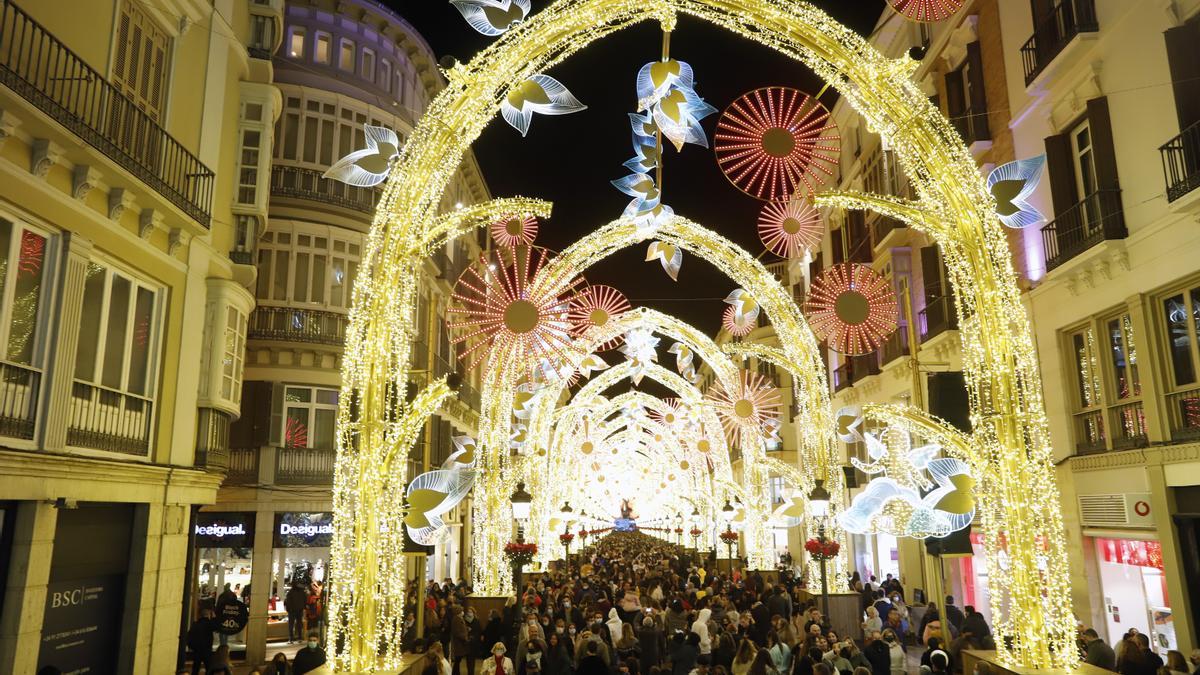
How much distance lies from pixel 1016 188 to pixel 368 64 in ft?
66.4

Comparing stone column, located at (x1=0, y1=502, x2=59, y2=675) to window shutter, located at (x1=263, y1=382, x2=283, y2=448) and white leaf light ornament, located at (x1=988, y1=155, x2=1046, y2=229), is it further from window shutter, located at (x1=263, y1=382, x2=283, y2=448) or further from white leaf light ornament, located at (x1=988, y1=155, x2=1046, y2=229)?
white leaf light ornament, located at (x1=988, y1=155, x2=1046, y2=229)

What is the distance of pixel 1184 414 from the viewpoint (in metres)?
12.2

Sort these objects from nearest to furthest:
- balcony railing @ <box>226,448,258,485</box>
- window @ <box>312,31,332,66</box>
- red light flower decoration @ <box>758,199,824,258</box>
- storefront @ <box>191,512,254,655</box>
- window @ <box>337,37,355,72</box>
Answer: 1. red light flower decoration @ <box>758,199,824,258</box>
2. balcony railing @ <box>226,448,258,485</box>
3. storefront @ <box>191,512,254,655</box>
4. window @ <box>312,31,332,66</box>
5. window @ <box>337,37,355,72</box>

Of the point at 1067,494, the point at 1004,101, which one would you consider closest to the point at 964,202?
the point at 1067,494

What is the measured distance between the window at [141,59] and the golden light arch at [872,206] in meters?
5.10

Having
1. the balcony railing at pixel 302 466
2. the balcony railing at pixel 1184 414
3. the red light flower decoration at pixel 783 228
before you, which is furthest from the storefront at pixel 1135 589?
the balcony railing at pixel 302 466

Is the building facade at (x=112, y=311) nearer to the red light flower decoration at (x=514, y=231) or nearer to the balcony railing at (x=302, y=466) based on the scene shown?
the red light flower decoration at (x=514, y=231)

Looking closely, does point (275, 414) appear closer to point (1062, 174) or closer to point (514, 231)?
point (514, 231)

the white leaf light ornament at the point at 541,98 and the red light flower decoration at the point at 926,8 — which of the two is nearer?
the red light flower decoration at the point at 926,8

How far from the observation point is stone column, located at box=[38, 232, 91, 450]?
966cm

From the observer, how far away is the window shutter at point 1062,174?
1498cm

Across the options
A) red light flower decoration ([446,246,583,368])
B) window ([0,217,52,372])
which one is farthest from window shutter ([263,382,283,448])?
window ([0,217,52,372])

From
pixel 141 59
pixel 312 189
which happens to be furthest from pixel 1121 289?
pixel 312 189

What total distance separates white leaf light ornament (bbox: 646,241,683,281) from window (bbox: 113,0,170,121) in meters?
9.20
